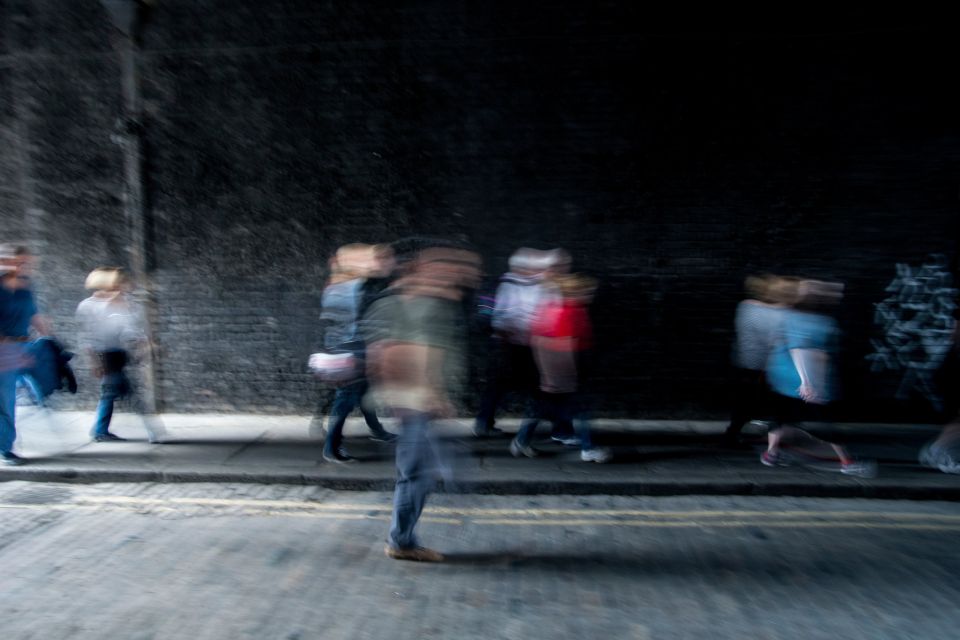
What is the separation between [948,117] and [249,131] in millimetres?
7076

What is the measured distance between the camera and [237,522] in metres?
4.71

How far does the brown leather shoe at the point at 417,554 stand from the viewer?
406cm

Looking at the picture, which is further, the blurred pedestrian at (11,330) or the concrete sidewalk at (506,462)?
the blurred pedestrian at (11,330)

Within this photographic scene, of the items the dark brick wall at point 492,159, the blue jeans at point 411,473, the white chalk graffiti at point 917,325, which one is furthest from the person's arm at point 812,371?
the blue jeans at point 411,473

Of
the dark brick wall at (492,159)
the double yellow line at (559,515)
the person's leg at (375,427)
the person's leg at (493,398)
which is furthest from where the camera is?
the dark brick wall at (492,159)

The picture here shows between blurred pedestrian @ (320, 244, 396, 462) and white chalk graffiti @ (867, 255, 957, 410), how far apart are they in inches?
203

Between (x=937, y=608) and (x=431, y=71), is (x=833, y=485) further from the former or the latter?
(x=431, y=71)

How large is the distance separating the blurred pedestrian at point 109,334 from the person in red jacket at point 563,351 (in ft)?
12.0

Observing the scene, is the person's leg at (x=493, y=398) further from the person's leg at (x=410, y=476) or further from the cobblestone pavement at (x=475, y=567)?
the person's leg at (x=410, y=476)

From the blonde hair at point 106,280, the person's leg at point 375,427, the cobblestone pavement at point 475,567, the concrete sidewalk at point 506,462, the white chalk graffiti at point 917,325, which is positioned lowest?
the cobblestone pavement at point 475,567

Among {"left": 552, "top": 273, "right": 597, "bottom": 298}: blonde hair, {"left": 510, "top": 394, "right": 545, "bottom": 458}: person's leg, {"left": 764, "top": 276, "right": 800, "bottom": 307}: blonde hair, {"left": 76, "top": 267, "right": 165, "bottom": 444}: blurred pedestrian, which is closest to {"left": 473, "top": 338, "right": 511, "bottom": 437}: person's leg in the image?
{"left": 510, "top": 394, "right": 545, "bottom": 458}: person's leg

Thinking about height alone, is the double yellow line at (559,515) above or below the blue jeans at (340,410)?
below

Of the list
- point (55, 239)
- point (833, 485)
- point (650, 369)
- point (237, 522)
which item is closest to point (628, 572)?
point (833, 485)

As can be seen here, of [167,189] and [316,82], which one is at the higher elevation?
[316,82]
